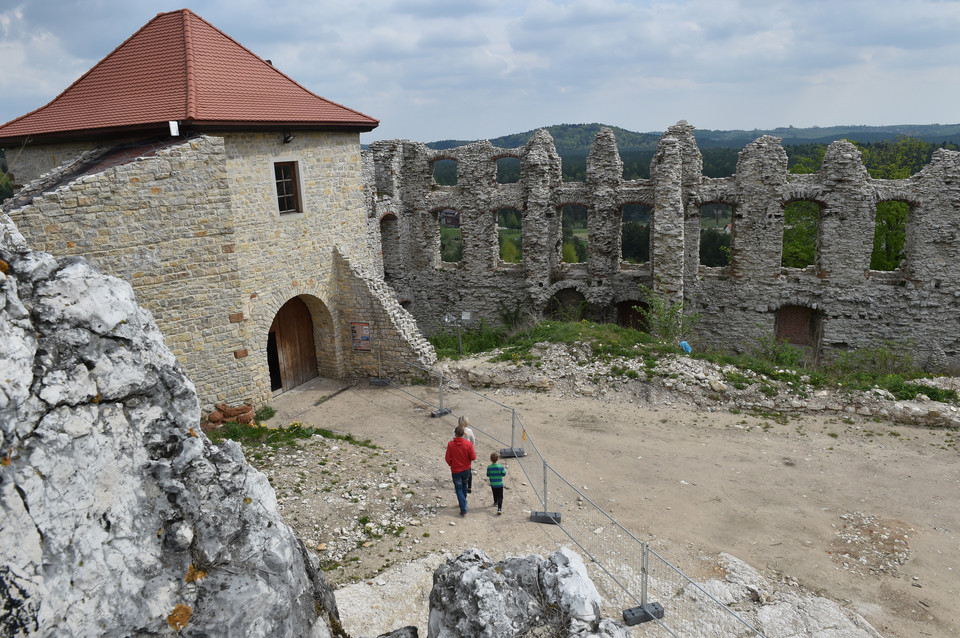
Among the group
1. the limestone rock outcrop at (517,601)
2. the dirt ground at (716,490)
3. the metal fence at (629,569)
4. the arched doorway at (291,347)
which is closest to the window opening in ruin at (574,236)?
the arched doorway at (291,347)

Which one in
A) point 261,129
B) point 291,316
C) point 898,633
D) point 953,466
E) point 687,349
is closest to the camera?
point 898,633

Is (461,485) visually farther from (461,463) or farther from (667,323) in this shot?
(667,323)

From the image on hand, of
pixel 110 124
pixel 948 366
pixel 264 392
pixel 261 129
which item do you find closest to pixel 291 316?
pixel 264 392

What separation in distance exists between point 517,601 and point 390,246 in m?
19.3

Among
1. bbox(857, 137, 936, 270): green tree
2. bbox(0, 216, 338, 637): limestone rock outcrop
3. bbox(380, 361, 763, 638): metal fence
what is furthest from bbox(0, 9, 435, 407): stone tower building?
bbox(857, 137, 936, 270): green tree

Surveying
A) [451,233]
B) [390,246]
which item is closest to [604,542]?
[390,246]

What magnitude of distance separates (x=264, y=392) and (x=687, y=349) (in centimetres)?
992

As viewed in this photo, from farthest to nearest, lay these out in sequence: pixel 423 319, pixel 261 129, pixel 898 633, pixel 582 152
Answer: pixel 582 152
pixel 423 319
pixel 261 129
pixel 898 633

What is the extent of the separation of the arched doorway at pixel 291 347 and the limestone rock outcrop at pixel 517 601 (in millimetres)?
9862

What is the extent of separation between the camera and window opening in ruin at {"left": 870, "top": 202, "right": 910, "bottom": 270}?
24609 mm

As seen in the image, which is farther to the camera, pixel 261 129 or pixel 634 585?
pixel 261 129

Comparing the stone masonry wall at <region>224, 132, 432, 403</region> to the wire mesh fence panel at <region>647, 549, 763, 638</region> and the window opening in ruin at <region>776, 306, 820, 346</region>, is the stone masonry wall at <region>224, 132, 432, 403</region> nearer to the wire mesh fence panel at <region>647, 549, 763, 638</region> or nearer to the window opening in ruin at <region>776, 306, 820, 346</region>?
the wire mesh fence panel at <region>647, 549, 763, 638</region>

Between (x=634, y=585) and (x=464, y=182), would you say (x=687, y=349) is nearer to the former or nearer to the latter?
(x=634, y=585)

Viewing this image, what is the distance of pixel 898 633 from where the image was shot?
756cm
